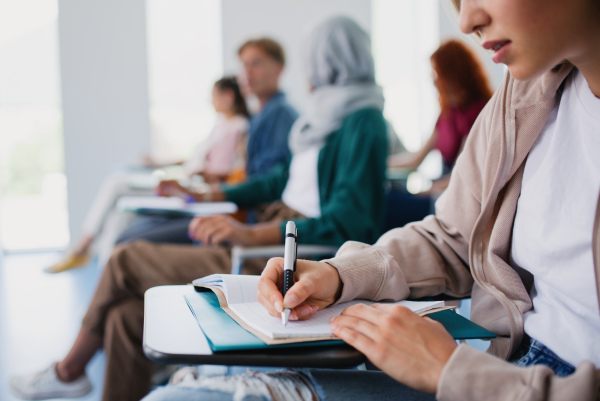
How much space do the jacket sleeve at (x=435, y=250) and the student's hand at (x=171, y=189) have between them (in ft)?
5.52

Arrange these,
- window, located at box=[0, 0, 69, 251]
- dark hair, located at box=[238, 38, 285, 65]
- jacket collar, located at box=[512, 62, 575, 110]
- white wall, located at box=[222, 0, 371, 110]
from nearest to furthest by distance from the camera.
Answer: jacket collar, located at box=[512, 62, 575, 110]
dark hair, located at box=[238, 38, 285, 65]
window, located at box=[0, 0, 69, 251]
white wall, located at box=[222, 0, 371, 110]

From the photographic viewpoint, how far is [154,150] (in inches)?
214

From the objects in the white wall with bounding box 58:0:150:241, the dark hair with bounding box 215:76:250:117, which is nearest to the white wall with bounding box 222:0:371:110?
the white wall with bounding box 58:0:150:241

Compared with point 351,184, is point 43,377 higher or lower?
lower

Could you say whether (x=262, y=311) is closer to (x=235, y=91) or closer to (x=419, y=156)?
(x=419, y=156)

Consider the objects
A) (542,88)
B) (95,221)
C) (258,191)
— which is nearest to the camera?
(542,88)

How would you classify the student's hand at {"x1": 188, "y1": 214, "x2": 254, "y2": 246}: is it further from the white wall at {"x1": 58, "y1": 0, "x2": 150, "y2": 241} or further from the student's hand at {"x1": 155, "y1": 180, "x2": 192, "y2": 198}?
the white wall at {"x1": 58, "y1": 0, "x2": 150, "y2": 241}

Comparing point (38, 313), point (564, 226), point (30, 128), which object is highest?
point (30, 128)

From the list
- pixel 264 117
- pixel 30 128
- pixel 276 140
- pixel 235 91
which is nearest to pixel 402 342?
pixel 276 140

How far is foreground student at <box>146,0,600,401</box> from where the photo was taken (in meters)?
0.69

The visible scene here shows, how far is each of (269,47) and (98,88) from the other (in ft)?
8.57

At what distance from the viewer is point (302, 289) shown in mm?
773

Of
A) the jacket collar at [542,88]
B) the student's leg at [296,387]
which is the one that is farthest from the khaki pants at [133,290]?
the jacket collar at [542,88]

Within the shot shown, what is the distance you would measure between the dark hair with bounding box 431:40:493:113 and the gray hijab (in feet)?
3.20
